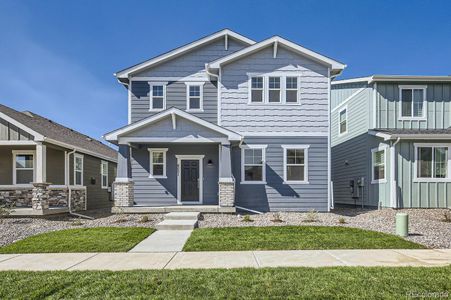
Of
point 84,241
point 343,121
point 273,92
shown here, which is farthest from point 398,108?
point 84,241

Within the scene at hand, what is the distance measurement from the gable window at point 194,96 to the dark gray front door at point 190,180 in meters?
2.48

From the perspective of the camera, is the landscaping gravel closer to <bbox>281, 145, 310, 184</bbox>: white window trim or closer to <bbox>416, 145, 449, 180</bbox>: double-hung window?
<bbox>281, 145, 310, 184</bbox>: white window trim

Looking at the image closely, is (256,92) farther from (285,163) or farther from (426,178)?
(426,178)

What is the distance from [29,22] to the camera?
13.6 m

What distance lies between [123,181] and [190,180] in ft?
9.74

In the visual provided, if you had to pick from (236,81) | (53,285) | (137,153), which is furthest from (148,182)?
(53,285)

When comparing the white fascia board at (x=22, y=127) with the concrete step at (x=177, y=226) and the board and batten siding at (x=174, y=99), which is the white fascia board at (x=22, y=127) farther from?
the concrete step at (x=177, y=226)

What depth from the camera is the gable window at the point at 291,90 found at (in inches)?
575

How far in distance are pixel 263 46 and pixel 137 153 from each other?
7103mm

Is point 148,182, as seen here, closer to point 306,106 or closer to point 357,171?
point 306,106

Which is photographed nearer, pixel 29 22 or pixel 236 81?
pixel 29 22

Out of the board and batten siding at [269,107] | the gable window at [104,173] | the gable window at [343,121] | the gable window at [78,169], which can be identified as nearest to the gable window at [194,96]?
the board and batten siding at [269,107]

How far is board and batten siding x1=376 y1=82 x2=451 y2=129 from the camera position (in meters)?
15.6

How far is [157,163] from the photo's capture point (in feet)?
48.5
